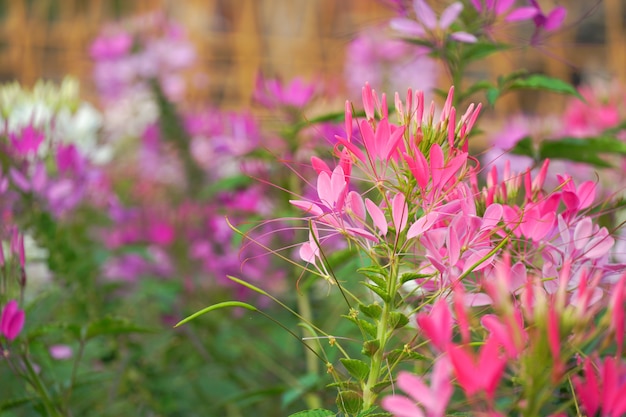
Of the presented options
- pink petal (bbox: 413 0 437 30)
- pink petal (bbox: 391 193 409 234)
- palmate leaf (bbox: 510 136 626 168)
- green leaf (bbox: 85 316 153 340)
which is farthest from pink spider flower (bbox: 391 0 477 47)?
green leaf (bbox: 85 316 153 340)

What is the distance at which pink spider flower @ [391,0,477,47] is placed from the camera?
25.8 inches

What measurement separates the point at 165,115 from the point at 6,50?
223cm

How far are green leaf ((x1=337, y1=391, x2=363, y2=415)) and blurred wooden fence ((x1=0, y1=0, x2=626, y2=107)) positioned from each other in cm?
243

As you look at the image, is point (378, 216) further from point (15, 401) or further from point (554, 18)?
point (15, 401)

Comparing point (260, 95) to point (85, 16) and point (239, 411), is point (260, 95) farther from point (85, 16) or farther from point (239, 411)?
point (85, 16)

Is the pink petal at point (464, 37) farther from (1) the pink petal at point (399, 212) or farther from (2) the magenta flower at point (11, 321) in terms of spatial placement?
(2) the magenta flower at point (11, 321)

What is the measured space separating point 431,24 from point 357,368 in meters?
0.36

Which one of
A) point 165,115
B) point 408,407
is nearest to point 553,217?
point 408,407

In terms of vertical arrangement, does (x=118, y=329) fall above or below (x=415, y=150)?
below

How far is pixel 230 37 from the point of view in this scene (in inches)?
141

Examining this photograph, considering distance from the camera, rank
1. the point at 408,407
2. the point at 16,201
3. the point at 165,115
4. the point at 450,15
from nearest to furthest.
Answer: the point at 408,407
the point at 450,15
the point at 16,201
the point at 165,115

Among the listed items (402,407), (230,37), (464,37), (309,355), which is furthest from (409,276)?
(230,37)

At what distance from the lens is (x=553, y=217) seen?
0.47 m

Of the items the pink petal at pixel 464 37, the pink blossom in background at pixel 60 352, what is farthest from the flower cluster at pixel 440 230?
the pink blossom in background at pixel 60 352
